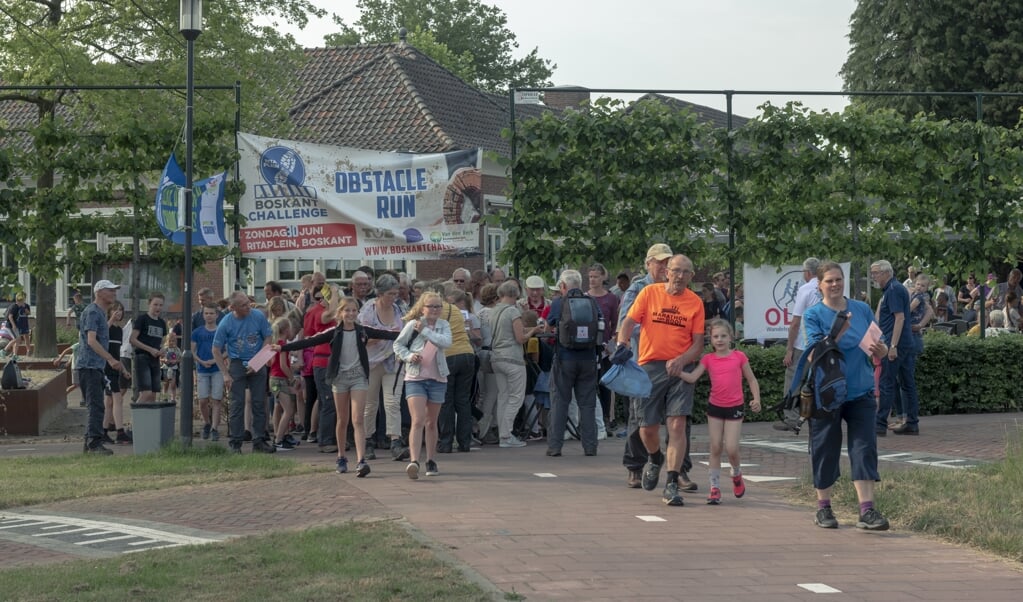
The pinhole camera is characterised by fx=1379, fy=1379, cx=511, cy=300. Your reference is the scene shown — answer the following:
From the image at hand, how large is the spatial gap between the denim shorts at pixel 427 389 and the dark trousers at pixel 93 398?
13.1ft

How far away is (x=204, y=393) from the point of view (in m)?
15.7

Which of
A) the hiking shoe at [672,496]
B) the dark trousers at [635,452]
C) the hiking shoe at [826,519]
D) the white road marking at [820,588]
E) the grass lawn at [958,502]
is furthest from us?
the dark trousers at [635,452]

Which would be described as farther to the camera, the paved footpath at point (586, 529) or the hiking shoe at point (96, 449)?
the hiking shoe at point (96, 449)

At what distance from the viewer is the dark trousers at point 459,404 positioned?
14.0m

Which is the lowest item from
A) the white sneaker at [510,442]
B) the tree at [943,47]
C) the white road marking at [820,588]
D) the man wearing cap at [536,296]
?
the white road marking at [820,588]

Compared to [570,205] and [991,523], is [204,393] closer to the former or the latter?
[570,205]

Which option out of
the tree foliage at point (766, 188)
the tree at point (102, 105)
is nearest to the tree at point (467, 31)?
the tree at point (102, 105)

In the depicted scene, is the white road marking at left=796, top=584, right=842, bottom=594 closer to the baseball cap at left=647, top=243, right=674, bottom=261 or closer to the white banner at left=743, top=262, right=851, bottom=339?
the baseball cap at left=647, top=243, right=674, bottom=261

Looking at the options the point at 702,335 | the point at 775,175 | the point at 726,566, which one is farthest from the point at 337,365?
the point at 775,175

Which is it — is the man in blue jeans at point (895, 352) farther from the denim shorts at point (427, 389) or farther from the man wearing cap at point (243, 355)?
the man wearing cap at point (243, 355)

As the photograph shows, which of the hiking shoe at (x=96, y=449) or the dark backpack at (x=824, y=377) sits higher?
the dark backpack at (x=824, y=377)

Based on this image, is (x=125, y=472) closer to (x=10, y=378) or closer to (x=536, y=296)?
(x=10, y=378)

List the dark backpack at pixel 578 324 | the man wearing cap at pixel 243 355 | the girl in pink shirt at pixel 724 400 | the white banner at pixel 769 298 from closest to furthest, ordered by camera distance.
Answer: the girl in pink shirt at pixel 724 400
the dark backpack at pixel 578 324
the man wearing cap at pixel 243 355
the white banner at pixel 769 298

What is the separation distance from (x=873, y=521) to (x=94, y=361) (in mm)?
8580
